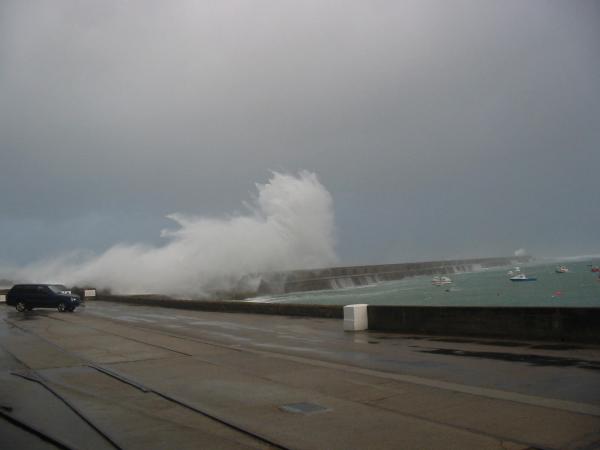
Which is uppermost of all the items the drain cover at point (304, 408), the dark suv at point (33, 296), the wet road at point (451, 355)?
the dark suv at point (33, 296)

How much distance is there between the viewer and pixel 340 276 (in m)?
107

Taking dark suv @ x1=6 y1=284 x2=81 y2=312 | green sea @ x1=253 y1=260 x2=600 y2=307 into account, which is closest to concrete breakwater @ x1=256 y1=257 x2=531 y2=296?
green sea @ x1=253 y1=260 x2=600 y2=307

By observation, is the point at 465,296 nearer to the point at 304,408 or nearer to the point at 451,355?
the point at 451,355

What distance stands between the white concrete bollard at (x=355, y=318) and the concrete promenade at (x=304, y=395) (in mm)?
2413

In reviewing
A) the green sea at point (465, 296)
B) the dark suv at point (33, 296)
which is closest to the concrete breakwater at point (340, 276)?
the green sea at point (465, 296)

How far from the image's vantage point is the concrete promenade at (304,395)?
5832 millimetres

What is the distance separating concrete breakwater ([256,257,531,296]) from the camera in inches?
3051

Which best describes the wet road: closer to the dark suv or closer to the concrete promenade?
the concrete promenade

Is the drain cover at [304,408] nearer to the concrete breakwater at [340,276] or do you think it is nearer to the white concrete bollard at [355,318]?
the white concrete bollard at [355,318]

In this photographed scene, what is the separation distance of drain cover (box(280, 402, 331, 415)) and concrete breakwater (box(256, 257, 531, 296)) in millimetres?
64040

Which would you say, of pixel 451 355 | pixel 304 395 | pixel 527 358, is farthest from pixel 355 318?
pixel 304 395

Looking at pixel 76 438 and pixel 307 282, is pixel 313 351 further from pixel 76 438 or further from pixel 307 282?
pixel 307 282

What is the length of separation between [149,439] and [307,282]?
83.1 metres

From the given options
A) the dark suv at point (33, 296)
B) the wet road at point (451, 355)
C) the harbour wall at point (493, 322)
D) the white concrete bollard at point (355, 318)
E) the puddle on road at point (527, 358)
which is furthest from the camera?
the dark suv at point (33, 296)
